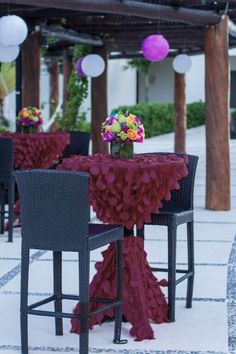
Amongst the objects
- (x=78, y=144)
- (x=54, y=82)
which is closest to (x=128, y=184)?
(x=78, y=144)

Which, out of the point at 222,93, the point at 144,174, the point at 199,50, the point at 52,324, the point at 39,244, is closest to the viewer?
the point at 39,244

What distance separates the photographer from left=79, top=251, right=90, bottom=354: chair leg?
4.42 m

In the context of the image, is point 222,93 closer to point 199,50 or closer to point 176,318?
point 176,318

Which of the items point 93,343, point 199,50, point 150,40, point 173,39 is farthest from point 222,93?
point 199,50

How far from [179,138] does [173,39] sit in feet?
12.5

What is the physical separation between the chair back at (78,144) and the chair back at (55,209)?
6.25 metres

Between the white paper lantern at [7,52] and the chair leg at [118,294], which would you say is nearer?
the chair leg at [118,294]

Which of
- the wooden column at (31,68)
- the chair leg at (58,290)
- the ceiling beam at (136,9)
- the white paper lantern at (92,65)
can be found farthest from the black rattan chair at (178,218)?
the white paper lantern at (92,65)

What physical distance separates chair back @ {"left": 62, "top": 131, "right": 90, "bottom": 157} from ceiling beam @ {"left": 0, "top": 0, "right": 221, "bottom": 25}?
1737 mm

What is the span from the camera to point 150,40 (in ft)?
36.9

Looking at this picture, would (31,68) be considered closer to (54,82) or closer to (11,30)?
(11,30)

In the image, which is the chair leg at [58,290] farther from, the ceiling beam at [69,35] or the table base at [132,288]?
the ceiling beam at [69,35]

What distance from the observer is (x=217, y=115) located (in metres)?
10.5

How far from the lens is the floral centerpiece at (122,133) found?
202 inches
